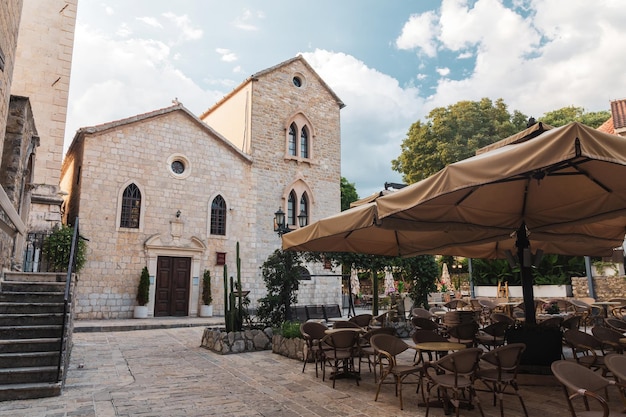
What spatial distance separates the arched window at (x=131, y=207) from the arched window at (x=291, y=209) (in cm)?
660

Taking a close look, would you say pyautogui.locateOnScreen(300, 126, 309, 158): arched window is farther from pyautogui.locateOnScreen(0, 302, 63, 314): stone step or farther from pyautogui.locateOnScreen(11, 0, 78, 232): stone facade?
pyautogui.locateOnScreen(0, 302, 63, 314): stone step

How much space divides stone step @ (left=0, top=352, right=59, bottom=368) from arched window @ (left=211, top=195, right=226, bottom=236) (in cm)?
1145

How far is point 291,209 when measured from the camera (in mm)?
19328

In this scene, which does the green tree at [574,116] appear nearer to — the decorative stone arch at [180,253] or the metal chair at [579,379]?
the decorative stone arch at [180,253]

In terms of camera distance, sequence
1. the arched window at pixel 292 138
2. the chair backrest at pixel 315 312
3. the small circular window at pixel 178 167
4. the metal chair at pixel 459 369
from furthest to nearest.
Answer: the arched window at pixel 292 138
the small circular window at pixel 178 167
the chair backrest at pixel 315 312
the metal chair at pixel 459 369

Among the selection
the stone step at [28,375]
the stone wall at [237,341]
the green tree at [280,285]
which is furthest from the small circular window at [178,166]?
the stone step at [28,375]

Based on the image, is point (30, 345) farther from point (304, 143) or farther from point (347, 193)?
point (347, 193)

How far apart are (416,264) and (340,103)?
12.7m

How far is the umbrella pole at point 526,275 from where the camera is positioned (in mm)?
5551

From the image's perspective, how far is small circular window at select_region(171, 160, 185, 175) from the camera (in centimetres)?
1652

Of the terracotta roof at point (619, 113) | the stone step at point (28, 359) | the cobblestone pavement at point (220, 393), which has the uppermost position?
the terracotta roof at point (619, 113)

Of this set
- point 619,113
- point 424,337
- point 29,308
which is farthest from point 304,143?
point 424,337

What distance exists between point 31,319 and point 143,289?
28.0 ft

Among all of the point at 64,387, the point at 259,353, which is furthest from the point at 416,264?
the point at 64,387
